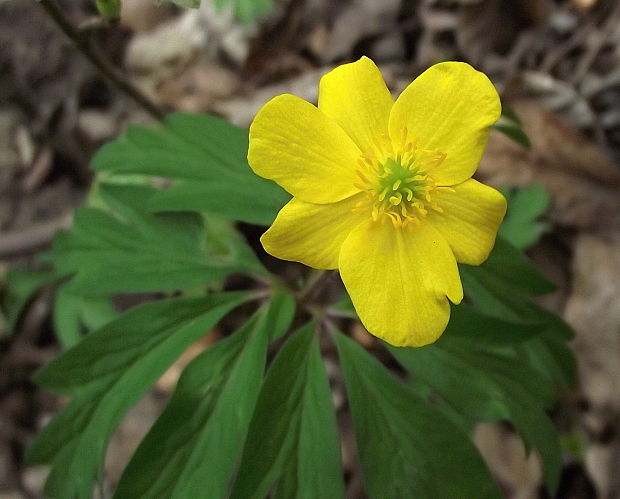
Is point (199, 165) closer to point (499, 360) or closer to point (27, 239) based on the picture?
point (499, 360)

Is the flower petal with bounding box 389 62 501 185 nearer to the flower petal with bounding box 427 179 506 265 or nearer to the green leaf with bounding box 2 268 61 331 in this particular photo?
the flower petal with bounding box 427 179 506 265

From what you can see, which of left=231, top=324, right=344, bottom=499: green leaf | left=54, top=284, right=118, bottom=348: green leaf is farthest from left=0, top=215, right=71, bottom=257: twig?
left=231, top=324, right=344, bottom=499: green leaf

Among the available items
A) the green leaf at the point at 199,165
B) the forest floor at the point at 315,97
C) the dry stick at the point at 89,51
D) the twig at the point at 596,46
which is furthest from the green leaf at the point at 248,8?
the twig at the point at 596,46

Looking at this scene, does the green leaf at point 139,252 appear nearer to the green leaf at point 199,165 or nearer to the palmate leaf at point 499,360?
the green leaf at point 199,165

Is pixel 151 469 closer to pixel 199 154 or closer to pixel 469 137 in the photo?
pixel 199 154

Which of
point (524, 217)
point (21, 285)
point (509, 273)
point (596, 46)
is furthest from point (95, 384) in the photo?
point (596, 46)
